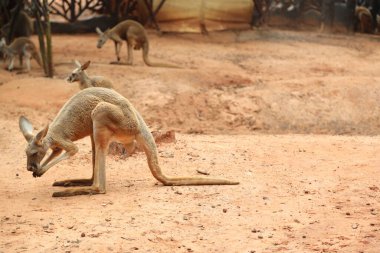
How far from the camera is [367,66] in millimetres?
14805

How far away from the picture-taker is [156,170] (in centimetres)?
654

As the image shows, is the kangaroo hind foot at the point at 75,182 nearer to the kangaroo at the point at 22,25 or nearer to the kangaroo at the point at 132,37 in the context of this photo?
the kangaroo at the point at 132,37

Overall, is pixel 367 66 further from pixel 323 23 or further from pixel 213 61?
pixel 323 23

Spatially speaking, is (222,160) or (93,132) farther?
(222,160)

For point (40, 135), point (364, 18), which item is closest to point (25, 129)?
point (40, 135)

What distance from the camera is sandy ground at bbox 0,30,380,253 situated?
16.9ft

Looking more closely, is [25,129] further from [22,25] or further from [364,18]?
[364,18]

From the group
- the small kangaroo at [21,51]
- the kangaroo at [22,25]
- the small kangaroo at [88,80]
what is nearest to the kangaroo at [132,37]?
the small kangaroo at [21,51]

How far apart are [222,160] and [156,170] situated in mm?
1496

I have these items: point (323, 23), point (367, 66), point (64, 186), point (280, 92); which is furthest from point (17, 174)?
point (323, 23)

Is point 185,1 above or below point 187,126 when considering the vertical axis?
above

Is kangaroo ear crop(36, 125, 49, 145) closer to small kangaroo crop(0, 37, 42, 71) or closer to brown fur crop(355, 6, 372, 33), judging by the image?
small kangaroo crop(0, 37, 42, 71)

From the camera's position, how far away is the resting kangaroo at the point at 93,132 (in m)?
6.27

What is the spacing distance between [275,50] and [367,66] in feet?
8.17
